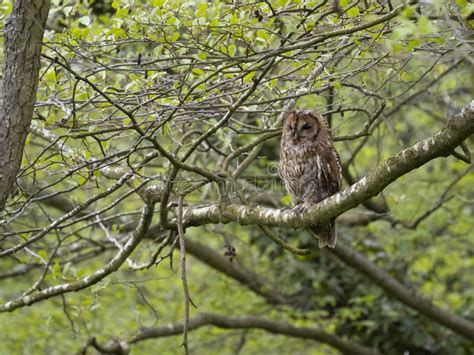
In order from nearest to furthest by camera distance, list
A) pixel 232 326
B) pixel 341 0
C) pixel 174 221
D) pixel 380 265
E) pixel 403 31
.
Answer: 1. pixel 403 31
2. pixel 341 0
3. pixel 174 221
4. pixel 232 326
5. pixel 380 265

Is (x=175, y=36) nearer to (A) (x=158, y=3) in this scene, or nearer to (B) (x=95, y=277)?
(A) (x=158, y=3)

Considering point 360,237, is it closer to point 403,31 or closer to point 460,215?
point 460,215

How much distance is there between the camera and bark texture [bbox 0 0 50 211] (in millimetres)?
3803

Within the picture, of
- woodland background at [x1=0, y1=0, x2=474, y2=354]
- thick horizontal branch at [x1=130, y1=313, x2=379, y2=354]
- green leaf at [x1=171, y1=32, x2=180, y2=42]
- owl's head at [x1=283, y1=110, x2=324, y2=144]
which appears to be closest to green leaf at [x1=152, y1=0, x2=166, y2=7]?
woodland background at [x1=0, y1=0, x2=474, y2=354]

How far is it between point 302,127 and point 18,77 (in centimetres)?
244

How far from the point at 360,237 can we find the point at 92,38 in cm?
560

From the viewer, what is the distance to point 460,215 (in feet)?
33.5

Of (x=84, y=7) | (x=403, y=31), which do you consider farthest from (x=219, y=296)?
(x=403, y=31)

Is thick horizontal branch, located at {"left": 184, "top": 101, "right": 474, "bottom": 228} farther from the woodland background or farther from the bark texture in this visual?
the bark texture

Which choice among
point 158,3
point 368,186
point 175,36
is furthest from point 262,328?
point 368,186

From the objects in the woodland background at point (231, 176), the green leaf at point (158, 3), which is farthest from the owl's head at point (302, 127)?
the green leaf at point (158, 3)

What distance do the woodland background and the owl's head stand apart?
0.61 feet

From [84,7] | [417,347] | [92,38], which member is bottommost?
[417,347]

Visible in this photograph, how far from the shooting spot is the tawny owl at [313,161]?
18.8 ft
